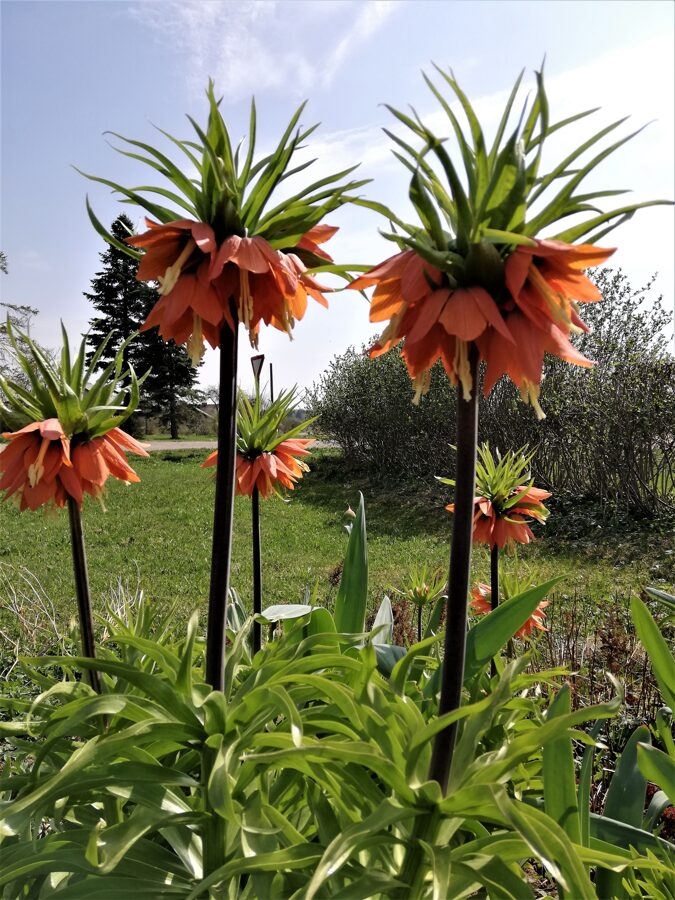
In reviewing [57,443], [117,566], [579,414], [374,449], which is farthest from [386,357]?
[57,443]

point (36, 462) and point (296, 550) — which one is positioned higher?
point (36, 462)

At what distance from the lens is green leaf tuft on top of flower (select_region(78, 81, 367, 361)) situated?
120 cm

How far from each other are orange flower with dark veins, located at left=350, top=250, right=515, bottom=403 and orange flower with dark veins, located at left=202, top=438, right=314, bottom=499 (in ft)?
4.04

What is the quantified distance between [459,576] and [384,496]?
10.9 m

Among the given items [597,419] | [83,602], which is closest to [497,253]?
[83,602]

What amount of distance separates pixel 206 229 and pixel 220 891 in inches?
46.9

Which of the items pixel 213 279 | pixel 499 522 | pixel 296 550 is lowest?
pixel 296 550

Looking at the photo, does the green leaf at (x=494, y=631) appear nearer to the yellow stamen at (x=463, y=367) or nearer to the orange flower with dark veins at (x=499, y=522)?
the yellow stamen at (x=463, y=367)

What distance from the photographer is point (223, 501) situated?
1.28 m

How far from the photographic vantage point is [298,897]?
42.9 inches

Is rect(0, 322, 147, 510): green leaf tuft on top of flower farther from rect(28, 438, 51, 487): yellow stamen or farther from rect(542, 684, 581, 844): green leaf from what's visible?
rect(542, 684, 581, 844): green leaf

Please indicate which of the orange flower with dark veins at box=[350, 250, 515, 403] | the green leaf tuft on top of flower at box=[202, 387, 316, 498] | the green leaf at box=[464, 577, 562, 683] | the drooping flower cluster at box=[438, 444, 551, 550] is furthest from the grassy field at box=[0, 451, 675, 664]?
the orange flower with dark veins at box=[350, 250, 515, 403]

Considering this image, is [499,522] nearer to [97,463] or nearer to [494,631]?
[494,631]

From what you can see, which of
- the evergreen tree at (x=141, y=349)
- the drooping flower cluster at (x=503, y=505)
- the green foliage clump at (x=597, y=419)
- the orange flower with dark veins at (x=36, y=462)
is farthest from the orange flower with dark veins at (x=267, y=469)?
the evergreen tree at (x=141, y=349)
